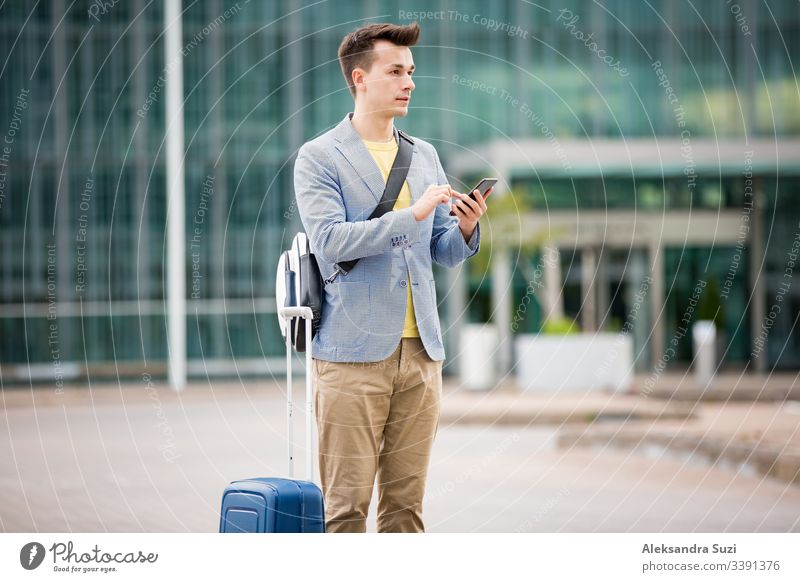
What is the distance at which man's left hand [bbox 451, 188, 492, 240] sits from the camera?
15.2ft

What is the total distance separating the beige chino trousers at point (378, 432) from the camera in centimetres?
466

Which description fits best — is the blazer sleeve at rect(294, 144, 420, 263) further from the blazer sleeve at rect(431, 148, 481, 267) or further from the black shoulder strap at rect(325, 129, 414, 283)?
the blazer sleeve at rect(431, 148, 481, 267)

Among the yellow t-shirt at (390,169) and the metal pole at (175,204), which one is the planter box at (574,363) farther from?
the yellow t-shirt at (390,169)

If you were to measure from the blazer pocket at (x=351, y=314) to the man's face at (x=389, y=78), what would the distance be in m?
0.69

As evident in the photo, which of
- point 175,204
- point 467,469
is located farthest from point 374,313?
point 175,204

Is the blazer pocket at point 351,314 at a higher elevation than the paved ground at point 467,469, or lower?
higher

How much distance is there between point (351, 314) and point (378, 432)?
470 mm

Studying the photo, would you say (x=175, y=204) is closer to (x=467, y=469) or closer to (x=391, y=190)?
(x=467, y=469)

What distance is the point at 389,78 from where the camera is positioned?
4.73 meters

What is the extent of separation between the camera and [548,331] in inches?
837

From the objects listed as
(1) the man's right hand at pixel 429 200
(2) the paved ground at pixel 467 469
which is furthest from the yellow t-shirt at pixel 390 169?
(2) the paved ground at pixel 467 469

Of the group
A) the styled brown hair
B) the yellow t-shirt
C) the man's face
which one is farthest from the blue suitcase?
the styled brown hair
